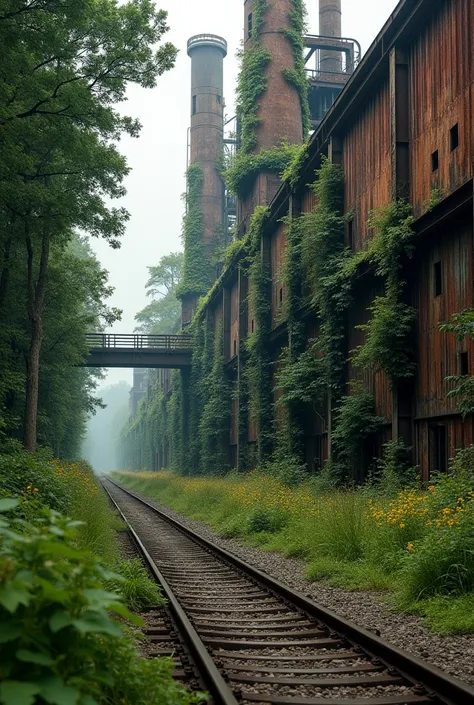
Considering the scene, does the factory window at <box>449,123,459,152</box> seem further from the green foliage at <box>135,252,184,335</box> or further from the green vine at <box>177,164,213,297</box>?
the green foliage at <box>135,252,184,335</box>

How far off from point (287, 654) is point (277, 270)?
71.6 feet

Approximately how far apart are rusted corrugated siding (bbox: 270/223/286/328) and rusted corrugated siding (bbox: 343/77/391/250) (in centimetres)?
572

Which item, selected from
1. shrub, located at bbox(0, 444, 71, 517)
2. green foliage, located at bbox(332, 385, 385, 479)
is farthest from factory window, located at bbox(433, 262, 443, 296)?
shrub, located at bbox(0, 444, 71, 517)

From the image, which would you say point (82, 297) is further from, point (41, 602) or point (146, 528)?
point (41, 602)

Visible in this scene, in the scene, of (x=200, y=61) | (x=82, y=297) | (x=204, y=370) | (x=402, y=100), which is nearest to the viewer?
(x=402, y=100)

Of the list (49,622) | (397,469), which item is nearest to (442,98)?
(397,469)

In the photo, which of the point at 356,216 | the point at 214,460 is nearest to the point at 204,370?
the point at 214,460

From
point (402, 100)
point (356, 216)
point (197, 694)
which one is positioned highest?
point (402, 100)

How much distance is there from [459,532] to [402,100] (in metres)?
11.4

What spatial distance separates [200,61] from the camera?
178ft

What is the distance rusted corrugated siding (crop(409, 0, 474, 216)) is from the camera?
45.2 ft

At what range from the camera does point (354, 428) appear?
59.0 ft

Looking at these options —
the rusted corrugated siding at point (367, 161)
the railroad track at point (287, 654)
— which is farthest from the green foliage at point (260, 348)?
the railroad track at point (287, 654)

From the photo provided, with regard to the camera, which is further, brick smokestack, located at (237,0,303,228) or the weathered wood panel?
the weathered wood panel
